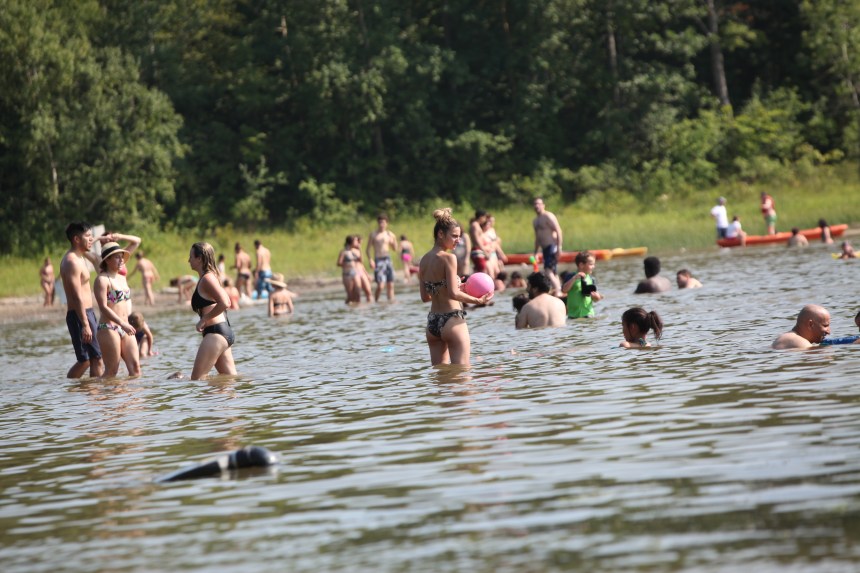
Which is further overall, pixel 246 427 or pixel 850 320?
pixel 850 320

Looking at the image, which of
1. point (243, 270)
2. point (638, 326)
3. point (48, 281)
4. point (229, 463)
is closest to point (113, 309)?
point (638, 326)

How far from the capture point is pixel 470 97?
185 ft

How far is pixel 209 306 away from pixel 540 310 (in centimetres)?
563

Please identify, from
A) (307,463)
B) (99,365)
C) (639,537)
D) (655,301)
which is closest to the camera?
(639,537)

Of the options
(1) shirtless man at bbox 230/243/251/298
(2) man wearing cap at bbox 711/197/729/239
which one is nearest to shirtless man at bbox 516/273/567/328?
(1) shirtless man at bbox 230/243/251/298

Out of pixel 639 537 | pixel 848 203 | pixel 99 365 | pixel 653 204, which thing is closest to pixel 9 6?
pixel 653 204

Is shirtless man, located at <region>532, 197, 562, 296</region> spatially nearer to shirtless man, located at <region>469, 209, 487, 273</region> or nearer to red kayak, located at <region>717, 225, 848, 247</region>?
shirtless man, located at <region>469, 209, 487, 273</region>

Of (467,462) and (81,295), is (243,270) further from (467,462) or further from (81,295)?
(467,462)

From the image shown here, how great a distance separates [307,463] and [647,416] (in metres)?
2.26

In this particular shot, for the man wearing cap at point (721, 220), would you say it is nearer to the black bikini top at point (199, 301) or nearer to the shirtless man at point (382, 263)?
the shirtless man at point (382, 263)

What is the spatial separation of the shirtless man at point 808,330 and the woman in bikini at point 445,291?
2.62 meters

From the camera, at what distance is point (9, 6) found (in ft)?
142

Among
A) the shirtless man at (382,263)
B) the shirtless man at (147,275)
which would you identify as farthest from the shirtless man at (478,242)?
the shirtless man at (147,275)

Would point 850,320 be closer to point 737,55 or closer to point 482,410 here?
point 482,410
